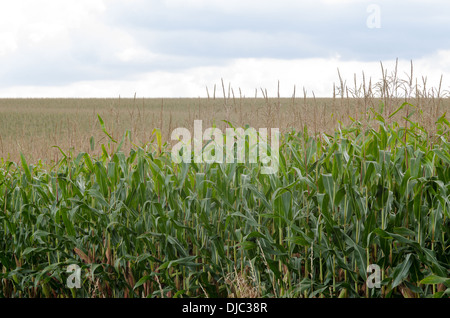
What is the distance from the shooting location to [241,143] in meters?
5.30

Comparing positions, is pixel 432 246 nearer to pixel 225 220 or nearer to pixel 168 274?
pixel 225 220

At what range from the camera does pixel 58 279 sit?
5.18m

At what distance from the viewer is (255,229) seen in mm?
4305

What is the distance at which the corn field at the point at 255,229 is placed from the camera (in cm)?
399

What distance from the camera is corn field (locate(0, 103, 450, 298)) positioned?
13.1ft
